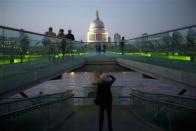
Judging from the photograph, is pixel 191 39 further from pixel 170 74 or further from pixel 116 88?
pixel 116 88

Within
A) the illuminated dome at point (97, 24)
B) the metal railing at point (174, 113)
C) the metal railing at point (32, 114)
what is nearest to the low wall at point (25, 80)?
the metal railing at point (32, 114)

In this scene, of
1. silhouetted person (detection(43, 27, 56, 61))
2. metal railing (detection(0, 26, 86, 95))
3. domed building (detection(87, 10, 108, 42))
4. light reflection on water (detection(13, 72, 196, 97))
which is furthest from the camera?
domed building (detection(87, 10, 108, 42))

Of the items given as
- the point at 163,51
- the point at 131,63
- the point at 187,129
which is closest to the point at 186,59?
the point at 187,129

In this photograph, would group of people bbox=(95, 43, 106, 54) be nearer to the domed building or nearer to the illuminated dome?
the domed building

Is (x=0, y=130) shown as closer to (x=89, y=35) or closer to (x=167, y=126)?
(x=167, y=126)

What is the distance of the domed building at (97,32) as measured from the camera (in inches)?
5625

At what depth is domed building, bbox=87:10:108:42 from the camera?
143 m

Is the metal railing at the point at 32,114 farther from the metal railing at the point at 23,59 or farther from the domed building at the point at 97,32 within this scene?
the domed building at the point at 97,32

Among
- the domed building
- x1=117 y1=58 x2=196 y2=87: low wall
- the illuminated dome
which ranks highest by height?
the illuminated dome

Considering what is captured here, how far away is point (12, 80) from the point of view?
8.13 meters

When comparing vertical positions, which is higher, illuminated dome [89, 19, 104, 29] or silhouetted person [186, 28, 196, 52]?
illuminated dome [89, 19, 104, 29]

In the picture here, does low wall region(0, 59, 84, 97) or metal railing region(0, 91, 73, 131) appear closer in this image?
metal railing region(0, 91, 73, 131)

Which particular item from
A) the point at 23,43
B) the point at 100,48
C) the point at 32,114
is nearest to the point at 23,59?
the point at 23,43

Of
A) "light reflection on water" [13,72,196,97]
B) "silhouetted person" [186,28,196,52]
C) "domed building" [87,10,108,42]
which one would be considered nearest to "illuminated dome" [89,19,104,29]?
"domed building" [87,10,108,42]
